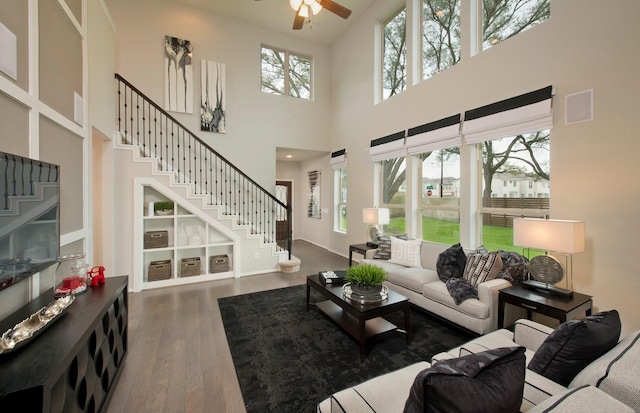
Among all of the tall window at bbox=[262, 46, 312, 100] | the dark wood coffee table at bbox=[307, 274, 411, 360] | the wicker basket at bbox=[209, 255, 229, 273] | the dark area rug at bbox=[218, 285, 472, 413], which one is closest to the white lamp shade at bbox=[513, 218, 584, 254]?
the dark area rug at bbox=[218, 285, 472, 413]

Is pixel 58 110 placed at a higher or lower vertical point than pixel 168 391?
higher

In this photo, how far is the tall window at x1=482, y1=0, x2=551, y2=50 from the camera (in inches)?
126

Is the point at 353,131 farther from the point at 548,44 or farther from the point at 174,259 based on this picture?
the point at 174,259

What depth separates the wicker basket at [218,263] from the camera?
15.7ft

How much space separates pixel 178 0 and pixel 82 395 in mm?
6815

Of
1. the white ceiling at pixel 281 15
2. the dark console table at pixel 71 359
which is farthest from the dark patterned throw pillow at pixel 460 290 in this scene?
the white ceiling at pixel 281 15

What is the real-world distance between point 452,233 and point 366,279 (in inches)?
93.4

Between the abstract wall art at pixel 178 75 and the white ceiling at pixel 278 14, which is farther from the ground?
the white ceiling at pixel 278 14

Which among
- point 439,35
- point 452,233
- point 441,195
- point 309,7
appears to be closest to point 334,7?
point 309,7

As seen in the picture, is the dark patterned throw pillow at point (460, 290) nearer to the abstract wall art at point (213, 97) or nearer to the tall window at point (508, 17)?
the tall window at point (508, 17)

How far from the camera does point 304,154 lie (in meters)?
7.61

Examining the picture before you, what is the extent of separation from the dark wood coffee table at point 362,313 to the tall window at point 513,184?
1955mm

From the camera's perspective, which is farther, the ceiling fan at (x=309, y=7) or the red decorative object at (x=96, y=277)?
the ceiling fan at (x=309, y=7)

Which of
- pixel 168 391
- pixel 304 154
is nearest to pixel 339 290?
pixel 168 391
